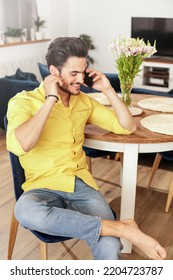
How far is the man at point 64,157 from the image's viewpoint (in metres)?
1.47

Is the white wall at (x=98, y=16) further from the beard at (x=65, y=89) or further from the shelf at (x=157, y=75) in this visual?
the beard at (x=65, y=89)

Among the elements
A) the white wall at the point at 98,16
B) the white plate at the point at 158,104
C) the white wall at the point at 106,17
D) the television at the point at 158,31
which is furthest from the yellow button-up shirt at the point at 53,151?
the white wall at the point at 106,17

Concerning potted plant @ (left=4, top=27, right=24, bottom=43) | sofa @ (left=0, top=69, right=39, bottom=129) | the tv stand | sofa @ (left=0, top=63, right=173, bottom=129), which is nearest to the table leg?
sofa @ (left=0, top=63, right=173, bottom=129)

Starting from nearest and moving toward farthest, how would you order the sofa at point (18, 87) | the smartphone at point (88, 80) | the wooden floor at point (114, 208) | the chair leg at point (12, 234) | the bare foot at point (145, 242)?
Answer: 1. the bare foot at point (145, 242)
2. the smartphone at point (88, 80)
3. the chair leg at point (12, 234)
4. the wooden floor at point (114, 208)
5. the sofa at point (18, 87)

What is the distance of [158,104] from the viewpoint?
8.09 feet

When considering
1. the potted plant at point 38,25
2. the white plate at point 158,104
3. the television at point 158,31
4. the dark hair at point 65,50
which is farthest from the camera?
the television at point 158,31

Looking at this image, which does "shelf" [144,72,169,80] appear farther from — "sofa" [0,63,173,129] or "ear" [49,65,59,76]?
"ear" [49,65,59,76]

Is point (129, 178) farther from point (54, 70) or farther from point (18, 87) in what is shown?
point (18, 87)

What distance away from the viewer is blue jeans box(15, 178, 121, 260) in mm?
1464

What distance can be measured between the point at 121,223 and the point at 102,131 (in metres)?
0.60

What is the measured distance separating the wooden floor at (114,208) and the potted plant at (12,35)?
2.32 m

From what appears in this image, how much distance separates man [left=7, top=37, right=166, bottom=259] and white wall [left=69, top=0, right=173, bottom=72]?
4.80m
